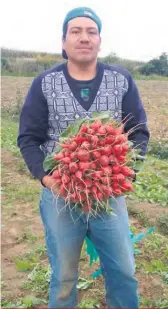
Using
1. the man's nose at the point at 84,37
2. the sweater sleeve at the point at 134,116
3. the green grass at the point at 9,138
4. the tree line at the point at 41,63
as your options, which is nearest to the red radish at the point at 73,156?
the sweater sleeve at the point at 134,116

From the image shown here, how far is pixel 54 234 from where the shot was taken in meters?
2.47

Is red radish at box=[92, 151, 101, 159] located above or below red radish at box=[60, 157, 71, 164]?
above

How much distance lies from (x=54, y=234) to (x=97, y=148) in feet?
1.74

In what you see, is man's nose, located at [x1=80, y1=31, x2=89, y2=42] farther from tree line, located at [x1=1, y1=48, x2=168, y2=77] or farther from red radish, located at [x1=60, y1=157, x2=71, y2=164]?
tree line, located at [x1=1, y1=48, x2=168, y2=77]

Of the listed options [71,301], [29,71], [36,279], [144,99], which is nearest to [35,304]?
[36,279]

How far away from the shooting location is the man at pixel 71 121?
246 centimetres

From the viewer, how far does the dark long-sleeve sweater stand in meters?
2.54

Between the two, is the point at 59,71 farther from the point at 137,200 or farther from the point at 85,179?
the point at 137,200

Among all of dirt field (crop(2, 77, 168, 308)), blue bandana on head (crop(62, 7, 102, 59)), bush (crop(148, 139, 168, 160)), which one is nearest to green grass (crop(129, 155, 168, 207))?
dirt field (crop(2, 77, 168, 308))

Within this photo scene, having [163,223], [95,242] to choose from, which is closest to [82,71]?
[95,242]

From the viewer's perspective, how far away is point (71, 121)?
8.36 feet

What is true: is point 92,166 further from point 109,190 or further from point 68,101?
point 68,101

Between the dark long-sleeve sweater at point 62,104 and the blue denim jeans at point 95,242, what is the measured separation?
245 mm

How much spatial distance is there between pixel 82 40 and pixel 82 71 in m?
0.19
